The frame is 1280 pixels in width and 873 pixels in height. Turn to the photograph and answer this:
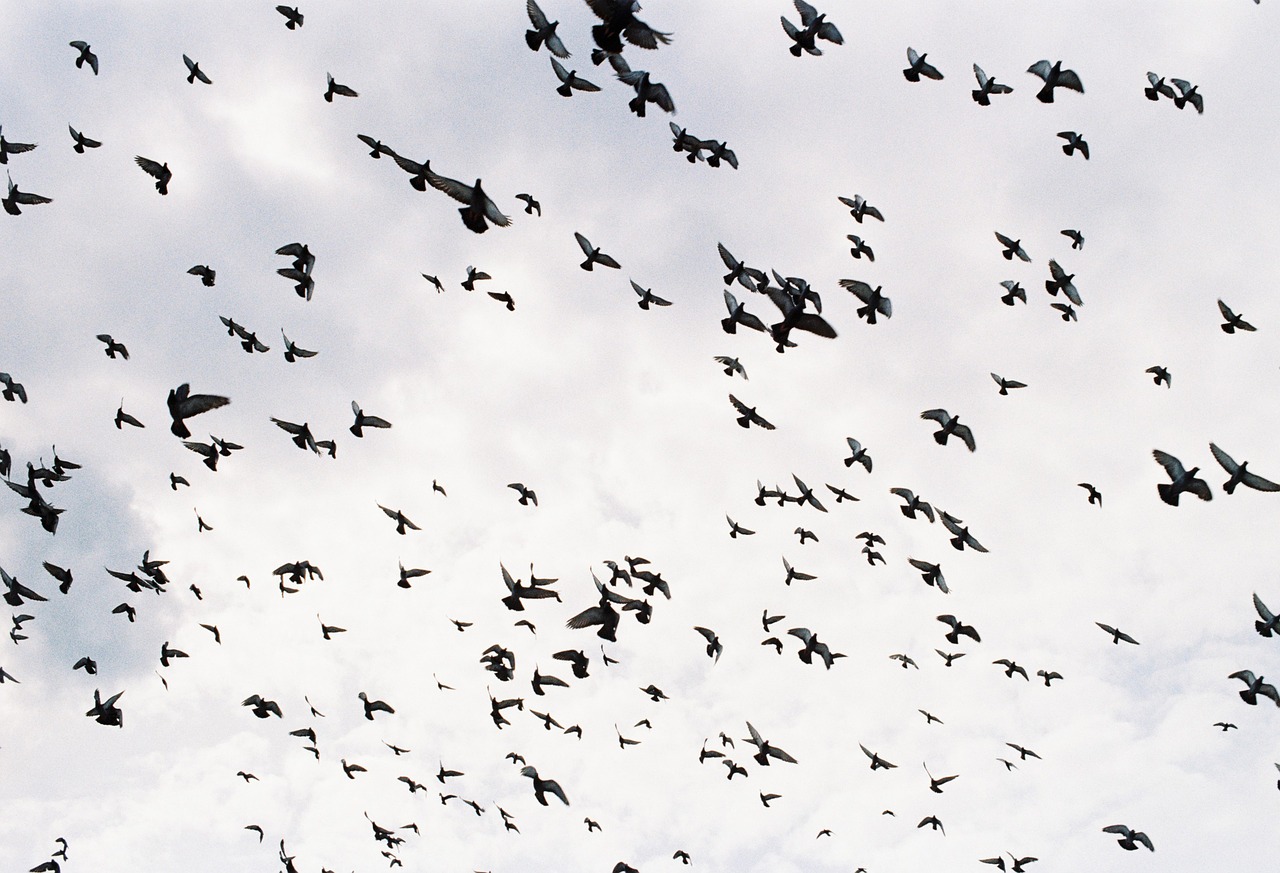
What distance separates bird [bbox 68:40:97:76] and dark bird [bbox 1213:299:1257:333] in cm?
3886

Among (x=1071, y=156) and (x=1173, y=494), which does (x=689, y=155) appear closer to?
(x=1071, y=156)

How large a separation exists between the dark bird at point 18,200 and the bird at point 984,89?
28235 mm

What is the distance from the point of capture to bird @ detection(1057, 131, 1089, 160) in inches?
1146

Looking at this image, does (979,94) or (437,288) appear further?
(437,288)

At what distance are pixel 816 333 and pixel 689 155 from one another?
10096 millimetres

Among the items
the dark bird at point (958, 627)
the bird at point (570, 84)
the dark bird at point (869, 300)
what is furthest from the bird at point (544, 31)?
the dark bird at point (958, 627)

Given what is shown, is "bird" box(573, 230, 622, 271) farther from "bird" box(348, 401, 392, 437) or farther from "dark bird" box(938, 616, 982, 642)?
"dark bird" box(938, 616, 982, 642)

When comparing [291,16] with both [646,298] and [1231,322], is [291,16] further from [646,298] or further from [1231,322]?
[1231,322]

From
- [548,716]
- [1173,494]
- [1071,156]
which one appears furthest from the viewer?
[548,716]

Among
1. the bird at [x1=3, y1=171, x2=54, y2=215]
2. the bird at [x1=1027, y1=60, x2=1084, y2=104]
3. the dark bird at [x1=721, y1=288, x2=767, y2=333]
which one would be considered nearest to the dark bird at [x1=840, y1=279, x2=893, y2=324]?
the dark bird at [x1=721, y1=288, x2=767, y2=333]

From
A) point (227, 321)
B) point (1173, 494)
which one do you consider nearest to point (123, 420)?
point (227, 321)

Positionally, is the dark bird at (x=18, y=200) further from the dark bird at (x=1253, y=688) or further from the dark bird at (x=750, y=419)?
the dark bird at (x=1253, y=688)

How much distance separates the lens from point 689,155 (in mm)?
26688

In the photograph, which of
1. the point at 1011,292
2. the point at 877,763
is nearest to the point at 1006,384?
the point at 1011,292
